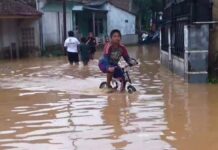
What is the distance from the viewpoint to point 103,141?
7.04 meters

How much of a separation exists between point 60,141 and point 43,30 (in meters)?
25.0

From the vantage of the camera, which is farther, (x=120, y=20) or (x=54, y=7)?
(x=120, y=20)

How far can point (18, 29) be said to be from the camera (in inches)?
1193

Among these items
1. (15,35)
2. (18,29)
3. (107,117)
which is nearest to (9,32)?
(15,35)

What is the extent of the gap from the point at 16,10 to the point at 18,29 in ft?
7.86

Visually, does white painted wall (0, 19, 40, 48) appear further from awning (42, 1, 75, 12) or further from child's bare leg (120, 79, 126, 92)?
child's bare leg (120, 79, 126, 92)

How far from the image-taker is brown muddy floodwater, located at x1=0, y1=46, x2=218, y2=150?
22.9ft

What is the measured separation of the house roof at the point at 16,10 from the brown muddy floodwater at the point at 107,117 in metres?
13.6

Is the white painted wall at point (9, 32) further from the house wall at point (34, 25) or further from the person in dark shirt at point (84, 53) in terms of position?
the person in dark shirt at point (84, 53)

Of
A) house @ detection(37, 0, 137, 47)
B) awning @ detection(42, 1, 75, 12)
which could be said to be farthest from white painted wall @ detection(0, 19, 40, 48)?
awning @ detection(42, 1, 75, 12)

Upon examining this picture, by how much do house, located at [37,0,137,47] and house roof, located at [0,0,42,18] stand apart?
2127 millimetres

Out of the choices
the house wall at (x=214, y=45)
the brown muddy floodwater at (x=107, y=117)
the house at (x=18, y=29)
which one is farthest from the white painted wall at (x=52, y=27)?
the house wall at (x=214, y=45)

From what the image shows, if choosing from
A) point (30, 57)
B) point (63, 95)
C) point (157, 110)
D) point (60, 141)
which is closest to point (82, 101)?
point (63, 95)

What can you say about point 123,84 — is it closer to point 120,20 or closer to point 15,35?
point 15,35
